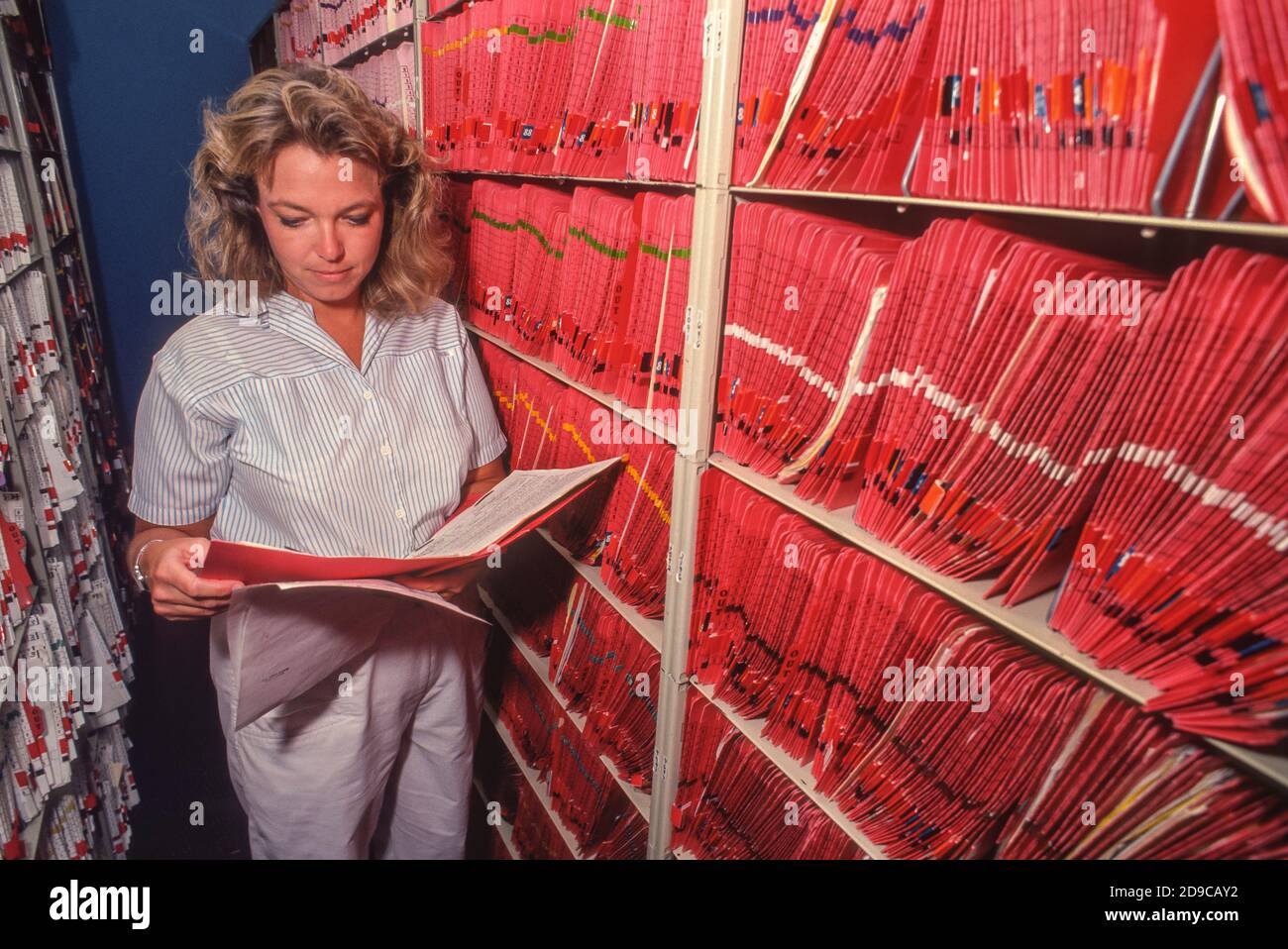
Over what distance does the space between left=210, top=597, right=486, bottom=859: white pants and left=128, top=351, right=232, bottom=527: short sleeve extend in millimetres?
220

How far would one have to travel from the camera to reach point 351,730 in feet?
4.84

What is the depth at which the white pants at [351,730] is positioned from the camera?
1457 mm

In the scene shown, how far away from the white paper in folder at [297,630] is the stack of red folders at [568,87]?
32.5 inches

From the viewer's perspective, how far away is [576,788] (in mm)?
1809

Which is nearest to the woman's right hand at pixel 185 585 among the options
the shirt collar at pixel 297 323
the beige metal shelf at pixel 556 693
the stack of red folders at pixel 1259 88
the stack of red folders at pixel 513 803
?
the shirt collar at pixel 297 323

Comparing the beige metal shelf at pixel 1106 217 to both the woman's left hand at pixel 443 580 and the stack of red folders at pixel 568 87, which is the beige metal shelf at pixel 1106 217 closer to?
the stack of red folders at pixel 568 87

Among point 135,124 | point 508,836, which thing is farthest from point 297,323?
point 135,124

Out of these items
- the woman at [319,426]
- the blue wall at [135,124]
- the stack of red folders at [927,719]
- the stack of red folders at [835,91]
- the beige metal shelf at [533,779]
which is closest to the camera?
the stack of red folders at [927,719]

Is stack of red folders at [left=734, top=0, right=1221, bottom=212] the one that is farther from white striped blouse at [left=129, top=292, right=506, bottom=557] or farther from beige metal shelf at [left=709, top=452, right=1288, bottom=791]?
white striped blouse at [left=129, top=292, right=506, bottom=557]

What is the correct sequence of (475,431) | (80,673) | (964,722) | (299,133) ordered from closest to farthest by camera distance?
(964,722)
(299,133)
(475,431)
(80,673)

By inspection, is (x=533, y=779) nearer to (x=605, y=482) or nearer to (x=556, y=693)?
(x=556, y=693)
